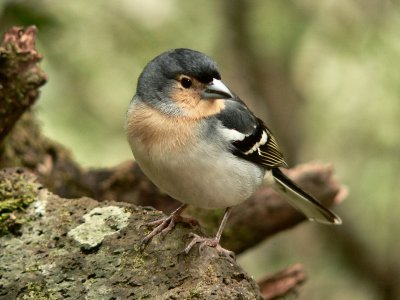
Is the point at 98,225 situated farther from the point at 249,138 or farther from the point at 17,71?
the point at 17,71

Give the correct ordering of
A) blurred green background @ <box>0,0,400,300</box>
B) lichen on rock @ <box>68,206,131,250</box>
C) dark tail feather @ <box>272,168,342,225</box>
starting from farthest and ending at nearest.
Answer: blurred green background @ <box>0,0,400,300</box>
dark tail feather @ <box>272,168,342,225</box>
lichen on rock @ <box>68,206,131,250</box>

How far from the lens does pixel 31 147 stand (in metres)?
6.03

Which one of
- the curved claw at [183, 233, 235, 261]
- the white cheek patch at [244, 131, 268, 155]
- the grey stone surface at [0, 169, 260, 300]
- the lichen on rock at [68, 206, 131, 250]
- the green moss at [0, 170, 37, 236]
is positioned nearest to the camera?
the grey stone surface at [0, 169, 260, 300]

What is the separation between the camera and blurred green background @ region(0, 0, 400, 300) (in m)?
7.18

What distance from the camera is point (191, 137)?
13.8ft

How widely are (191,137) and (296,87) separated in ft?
14.4

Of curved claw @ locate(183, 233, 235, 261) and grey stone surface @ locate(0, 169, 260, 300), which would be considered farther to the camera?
curved claw @ locate(183, 233, 235, 261)

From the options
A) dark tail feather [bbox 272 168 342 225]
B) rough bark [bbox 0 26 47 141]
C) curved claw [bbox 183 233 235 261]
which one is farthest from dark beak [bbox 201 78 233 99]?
rough bark [bbox 0 26 47 141]

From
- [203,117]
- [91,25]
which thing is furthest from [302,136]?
[203,117]

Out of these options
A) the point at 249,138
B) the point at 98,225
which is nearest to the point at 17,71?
the point at 98,225

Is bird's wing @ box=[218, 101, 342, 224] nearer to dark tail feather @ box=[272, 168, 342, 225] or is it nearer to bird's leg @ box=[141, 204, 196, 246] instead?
dark tail feather @ box=[272, 168, 342, 225]

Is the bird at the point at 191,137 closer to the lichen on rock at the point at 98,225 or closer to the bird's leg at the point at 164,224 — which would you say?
the bird's leg at the point at 164,224

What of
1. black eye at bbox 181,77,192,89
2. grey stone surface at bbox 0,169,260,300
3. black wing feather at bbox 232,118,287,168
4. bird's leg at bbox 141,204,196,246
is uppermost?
black eye at bbox 181,77,192,89

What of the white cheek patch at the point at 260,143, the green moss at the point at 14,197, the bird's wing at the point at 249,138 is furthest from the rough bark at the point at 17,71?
the white cheek patch at the point at 260,143
